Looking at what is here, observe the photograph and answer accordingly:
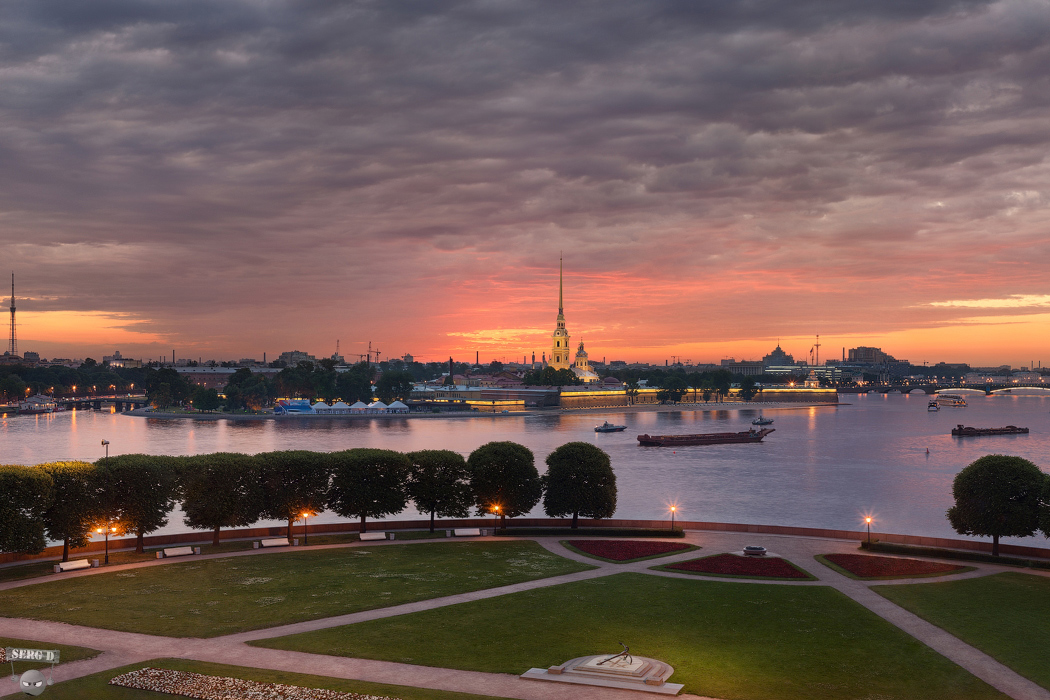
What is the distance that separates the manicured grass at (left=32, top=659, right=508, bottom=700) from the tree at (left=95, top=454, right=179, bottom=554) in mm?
20642

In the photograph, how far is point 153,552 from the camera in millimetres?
44781

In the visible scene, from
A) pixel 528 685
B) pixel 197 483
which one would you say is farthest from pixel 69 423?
pixel 528 685

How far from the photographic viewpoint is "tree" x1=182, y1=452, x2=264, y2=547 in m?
48.2

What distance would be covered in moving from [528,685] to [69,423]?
617 ft

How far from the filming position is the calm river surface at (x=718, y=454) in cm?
7906

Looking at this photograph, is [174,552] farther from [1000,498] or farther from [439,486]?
[1000,498]

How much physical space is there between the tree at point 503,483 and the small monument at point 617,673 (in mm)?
26616

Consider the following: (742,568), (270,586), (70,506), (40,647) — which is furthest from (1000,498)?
(70,506)

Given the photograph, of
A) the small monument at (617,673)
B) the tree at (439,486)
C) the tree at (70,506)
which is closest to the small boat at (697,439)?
the tree at (439,486)

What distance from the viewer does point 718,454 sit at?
134625 mm

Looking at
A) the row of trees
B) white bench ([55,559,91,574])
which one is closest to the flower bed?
white bench ([55,559,91,574])

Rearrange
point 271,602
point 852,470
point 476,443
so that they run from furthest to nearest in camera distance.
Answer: point 476,443 < point 852,470 < point 271,602

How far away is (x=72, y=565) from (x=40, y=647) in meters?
13.4

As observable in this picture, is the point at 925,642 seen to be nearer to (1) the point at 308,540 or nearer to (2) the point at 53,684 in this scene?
(2) the point at 53,684
